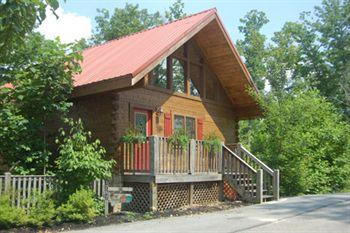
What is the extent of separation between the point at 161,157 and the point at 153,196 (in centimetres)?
118

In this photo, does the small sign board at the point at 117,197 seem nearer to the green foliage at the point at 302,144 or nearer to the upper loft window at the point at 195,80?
the upper loft window at the point at 195,80

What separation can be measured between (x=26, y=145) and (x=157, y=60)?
448cm

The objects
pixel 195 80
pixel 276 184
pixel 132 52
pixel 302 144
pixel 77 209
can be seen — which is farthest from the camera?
pixel 302 144

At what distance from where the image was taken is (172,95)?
17359 mm

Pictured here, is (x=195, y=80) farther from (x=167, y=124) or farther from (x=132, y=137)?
(x=132, y=137)

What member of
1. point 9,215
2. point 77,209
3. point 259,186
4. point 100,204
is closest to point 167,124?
point 259,186

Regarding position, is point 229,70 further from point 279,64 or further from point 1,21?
Result: point 279,64

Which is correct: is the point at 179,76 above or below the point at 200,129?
above

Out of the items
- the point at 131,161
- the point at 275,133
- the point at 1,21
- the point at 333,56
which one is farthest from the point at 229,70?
the point at 333,56

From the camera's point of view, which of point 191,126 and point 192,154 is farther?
point 191,126

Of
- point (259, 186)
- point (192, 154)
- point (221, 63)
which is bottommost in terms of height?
point (259, 186)

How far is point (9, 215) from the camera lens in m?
10.0

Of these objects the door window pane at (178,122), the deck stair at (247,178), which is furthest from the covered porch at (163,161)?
the door window pane at (178,122)

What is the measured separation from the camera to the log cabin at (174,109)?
552 inches
